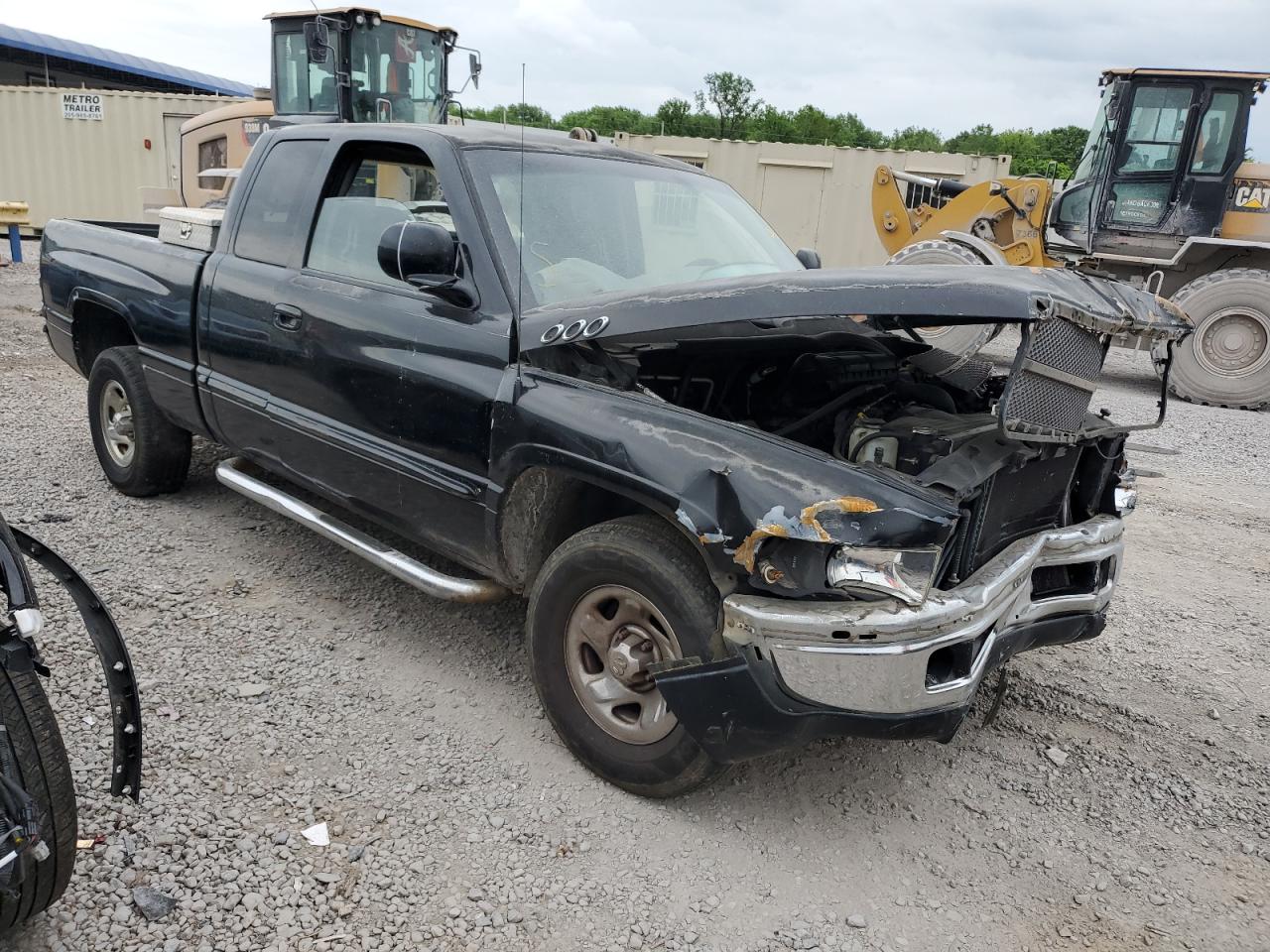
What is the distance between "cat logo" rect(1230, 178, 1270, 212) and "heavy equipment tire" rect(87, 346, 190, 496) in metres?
10.8

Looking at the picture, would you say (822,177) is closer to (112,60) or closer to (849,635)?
(849,635)

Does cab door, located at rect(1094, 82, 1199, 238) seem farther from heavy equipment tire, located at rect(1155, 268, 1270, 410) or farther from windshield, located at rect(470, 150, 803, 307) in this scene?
windshield, located at rect(470, 150, 803, 307)

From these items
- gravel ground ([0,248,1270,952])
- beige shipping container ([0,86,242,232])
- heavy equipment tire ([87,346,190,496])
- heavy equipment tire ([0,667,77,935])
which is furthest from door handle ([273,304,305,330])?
beige shipping container ([0,86,242,232])

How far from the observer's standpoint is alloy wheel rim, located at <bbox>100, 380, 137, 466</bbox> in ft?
16.4

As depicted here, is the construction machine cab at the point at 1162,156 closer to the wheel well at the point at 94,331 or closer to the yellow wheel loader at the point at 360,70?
the yellow wheel loader at the point at 360,70

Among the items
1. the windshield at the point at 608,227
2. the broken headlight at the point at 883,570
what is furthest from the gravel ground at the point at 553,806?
the windshield at the point at 608,227

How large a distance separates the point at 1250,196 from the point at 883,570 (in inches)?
413

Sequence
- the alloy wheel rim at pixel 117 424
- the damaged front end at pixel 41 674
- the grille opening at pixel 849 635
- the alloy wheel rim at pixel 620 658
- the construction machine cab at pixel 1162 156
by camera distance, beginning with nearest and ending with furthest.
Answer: the damaged front end at pixel 41 674 < the grille opening at pixel 849 635 < the alloy wheel rim at pixel 620 658 < the alloy wheel rim at pixel 117 424 < the construction machine cab at pixel 1162 156

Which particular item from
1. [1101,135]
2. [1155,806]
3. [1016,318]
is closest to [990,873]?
[1155,806]

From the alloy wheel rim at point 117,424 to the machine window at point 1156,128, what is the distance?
1018 cm

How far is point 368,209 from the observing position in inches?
145

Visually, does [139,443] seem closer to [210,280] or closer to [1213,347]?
[210,280]

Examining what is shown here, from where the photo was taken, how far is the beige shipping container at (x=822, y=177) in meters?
16.8

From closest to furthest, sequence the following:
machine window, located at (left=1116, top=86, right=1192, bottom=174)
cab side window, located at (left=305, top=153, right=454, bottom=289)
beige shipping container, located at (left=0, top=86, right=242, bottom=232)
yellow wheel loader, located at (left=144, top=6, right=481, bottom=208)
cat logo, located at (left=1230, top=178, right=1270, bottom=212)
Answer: cab side window, located at (left=305, top=153, right=454, bottom=289), machine window, located at (left=1116, top=86, right=1192, bottom=174), cat logo, located at (left=1230, top=178, right=1270, bottom=212), yellow wheel loader, located at (left=144, top=6, right=481, bottom=208), beige shipping container, located at (left=0, top=86, right=242, bottom=232)
